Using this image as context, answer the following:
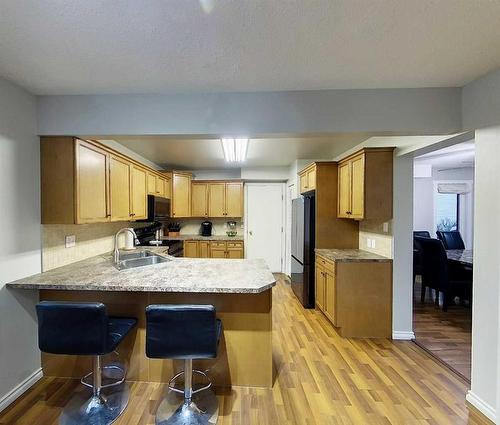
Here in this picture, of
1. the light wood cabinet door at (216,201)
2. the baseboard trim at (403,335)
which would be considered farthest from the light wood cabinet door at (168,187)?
the baseboard trim at (403,335)

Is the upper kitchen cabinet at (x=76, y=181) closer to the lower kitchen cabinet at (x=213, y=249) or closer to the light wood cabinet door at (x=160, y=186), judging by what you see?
the light wood cabinet door at (x=160, y=186)

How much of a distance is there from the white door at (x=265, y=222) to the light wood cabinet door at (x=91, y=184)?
359 cm

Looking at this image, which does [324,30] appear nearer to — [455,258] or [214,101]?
[214,101]

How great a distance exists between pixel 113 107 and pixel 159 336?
1800 mm

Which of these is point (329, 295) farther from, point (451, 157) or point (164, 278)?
point (451, 157)

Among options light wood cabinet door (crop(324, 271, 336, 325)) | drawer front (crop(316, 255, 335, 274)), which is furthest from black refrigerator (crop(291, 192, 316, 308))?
light wood cabinet door (crop(324, 271, 336, 325))

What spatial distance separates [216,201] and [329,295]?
3.21 m

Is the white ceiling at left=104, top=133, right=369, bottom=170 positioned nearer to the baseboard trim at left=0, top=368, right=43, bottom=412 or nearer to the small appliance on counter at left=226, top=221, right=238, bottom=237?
the small appliance on counter at left=226, top=221, right=238, bottom=237

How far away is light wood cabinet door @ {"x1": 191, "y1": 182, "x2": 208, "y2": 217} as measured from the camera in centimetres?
568

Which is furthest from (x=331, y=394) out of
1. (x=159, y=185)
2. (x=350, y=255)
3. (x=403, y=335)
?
(x=159, y=185)

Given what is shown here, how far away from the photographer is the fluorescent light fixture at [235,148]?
341 cm

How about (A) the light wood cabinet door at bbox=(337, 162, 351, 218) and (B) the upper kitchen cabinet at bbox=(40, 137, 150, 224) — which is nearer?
(B) the upper kitchen cabinet at bbox=(40, 137, 150, 224)

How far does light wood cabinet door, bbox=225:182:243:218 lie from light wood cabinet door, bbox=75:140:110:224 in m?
3.10

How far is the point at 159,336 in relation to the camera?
5.52 feet
